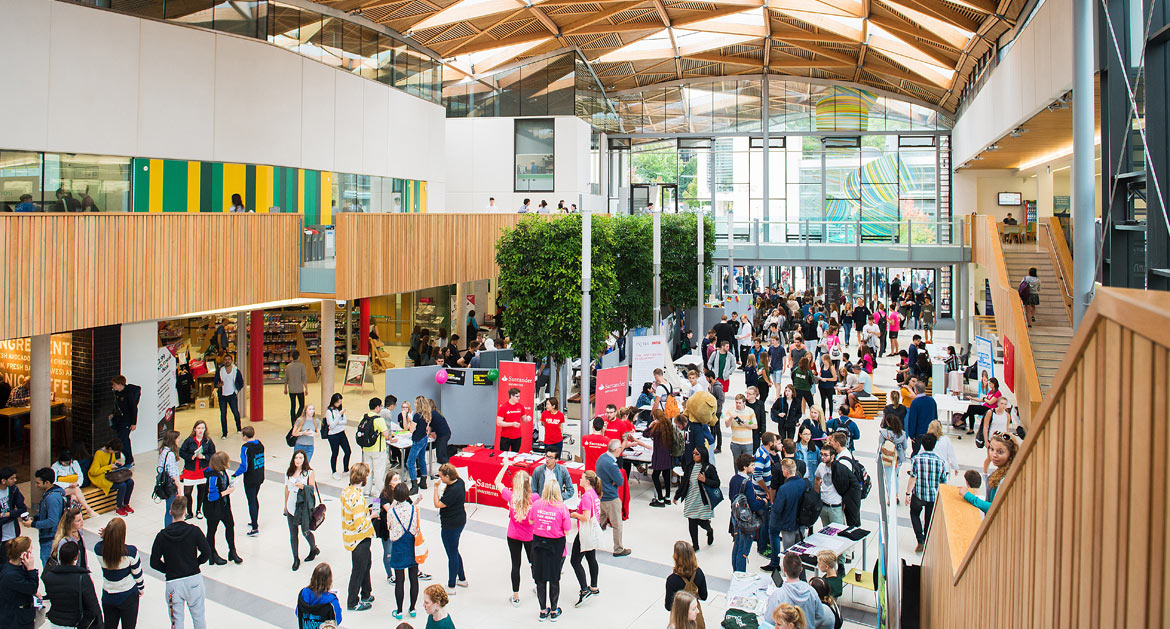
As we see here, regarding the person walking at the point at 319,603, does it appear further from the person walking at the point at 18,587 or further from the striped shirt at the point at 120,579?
the person walking at the point at 18,587

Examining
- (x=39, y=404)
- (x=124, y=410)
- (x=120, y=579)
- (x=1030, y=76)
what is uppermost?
(x=1030, y=76)

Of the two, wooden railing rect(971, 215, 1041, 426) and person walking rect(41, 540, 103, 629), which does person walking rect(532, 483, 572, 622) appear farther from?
wooden railing rect(971, 215, 1041, 426)

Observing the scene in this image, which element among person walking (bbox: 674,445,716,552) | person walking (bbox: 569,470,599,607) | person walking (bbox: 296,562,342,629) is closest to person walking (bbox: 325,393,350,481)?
person walking (bbox: 569,470,599,607)

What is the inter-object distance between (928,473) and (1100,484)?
7979 millimetres

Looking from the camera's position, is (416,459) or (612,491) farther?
(416,459)

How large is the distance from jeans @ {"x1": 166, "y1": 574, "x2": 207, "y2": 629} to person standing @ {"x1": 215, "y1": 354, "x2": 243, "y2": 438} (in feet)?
27.8

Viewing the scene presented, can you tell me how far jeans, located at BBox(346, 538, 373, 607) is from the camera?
835 centimetres

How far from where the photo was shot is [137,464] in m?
14.2

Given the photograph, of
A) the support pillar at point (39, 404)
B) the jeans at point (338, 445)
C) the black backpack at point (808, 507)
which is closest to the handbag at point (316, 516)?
the jeans at point (338, 445)

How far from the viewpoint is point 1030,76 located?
52.6 feet

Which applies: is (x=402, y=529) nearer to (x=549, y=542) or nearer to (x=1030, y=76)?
(x=549, y=542)

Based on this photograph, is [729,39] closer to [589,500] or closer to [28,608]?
[589,500]

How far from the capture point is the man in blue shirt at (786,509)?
8.71 meters

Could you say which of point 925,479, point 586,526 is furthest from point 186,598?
point 925,479
